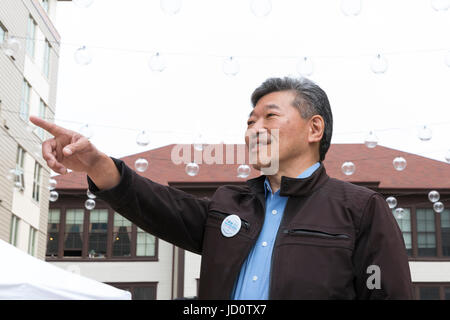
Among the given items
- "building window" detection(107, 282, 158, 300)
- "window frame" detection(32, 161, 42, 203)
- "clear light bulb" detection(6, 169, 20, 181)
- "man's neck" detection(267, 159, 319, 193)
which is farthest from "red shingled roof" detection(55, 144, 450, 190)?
"man's neck" detection(267, 159, 319, 193)

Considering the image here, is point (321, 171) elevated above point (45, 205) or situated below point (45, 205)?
below

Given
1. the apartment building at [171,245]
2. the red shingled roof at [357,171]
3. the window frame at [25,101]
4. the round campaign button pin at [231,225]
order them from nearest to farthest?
the round campaign button pin at [231,225]
the window frame at [25,101]
the apartment building at [171,245]
the red shingled roof at [357,171]

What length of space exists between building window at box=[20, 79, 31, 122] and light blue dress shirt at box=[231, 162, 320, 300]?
22755 millimetres

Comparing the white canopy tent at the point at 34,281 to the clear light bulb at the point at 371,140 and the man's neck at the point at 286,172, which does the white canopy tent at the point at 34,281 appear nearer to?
the man's neck at the point at 286,172

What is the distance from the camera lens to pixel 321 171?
2.71m

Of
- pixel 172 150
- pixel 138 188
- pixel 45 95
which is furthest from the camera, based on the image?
pixel 172 150

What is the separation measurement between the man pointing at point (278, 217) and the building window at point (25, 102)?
22.5 meters

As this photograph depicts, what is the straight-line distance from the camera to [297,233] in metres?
2.43

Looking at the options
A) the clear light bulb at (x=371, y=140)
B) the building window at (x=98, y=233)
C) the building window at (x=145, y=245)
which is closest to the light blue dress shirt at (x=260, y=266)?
the clear light bulb at (x=371, y=140)

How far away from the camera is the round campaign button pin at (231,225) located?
253cm

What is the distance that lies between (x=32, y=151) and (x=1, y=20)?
217 inches

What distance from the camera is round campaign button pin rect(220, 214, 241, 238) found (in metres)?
2.53
